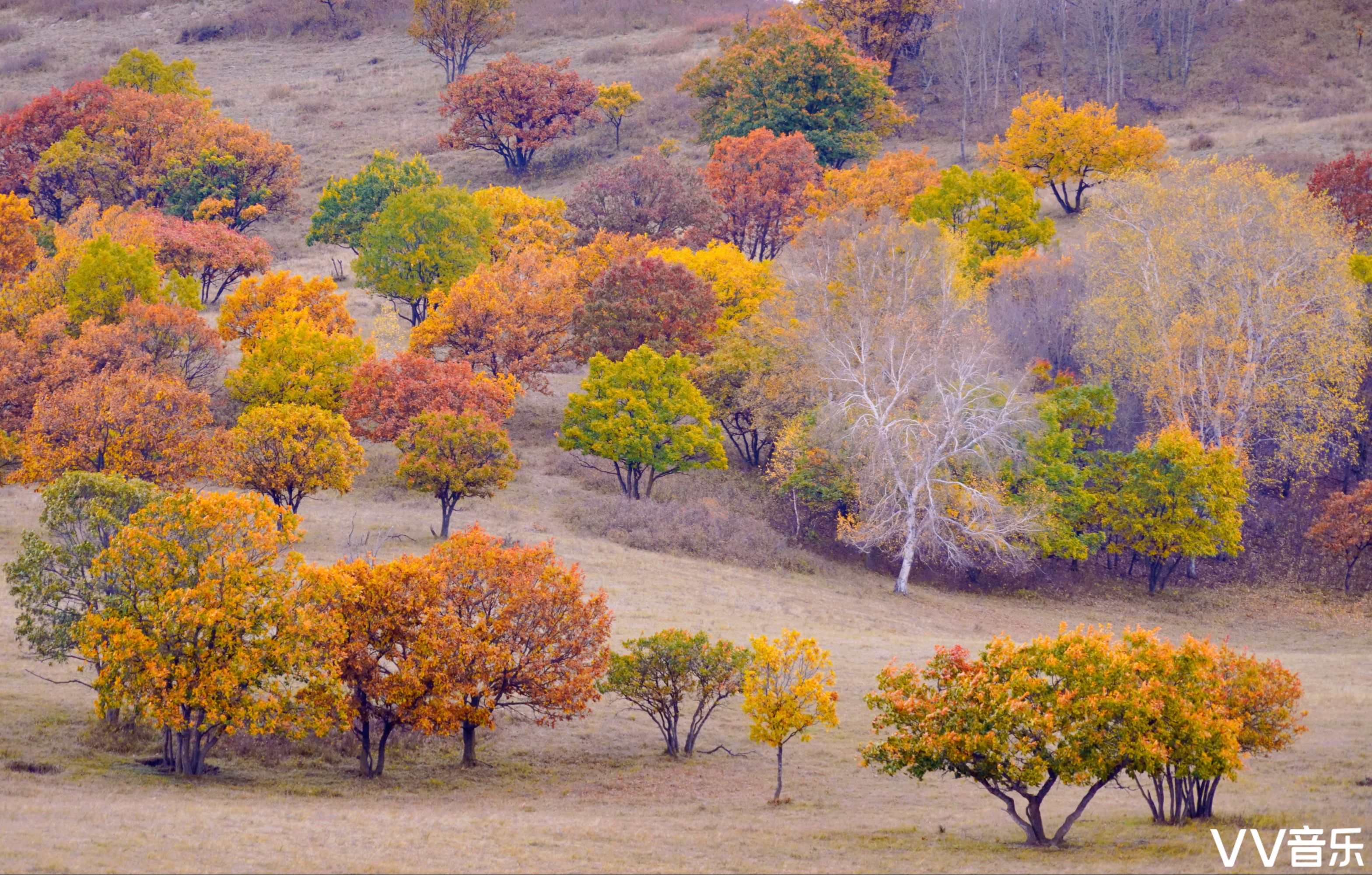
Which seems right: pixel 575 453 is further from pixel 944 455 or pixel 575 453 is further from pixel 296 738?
pixel 296 738

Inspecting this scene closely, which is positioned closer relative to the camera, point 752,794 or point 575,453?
point 752,794

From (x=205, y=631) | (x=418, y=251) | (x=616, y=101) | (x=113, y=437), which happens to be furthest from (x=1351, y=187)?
(x=205, y=631)

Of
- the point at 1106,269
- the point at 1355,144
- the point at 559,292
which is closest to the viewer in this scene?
the point at 1106,269

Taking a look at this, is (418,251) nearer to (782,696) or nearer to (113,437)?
(113,437)

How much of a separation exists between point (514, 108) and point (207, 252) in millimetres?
38645

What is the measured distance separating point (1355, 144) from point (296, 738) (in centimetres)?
9545

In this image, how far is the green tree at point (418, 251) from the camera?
77.3m

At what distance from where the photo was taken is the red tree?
76312 millimetres

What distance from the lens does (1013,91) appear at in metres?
120

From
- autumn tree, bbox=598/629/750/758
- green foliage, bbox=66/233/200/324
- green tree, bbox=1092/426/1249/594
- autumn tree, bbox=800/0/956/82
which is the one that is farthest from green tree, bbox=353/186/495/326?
autumn tree, bbox=800/0/956/82

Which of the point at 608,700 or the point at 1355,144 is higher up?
the point at 1355,144

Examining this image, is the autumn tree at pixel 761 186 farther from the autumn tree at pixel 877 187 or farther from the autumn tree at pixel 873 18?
the autumn tree at pixel 873 18

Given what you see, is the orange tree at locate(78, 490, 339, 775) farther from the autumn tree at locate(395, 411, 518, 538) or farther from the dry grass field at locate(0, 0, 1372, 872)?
the autumn tree at locate(395, 411, 518, 538)

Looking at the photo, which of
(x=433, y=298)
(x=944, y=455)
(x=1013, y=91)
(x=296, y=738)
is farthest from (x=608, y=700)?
(x=1013, y=91)
